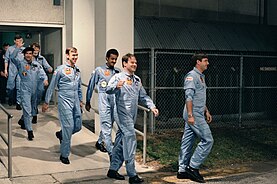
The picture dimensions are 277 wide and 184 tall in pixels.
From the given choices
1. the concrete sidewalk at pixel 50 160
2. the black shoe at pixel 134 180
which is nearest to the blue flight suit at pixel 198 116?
the black shoe at pixel 134 180

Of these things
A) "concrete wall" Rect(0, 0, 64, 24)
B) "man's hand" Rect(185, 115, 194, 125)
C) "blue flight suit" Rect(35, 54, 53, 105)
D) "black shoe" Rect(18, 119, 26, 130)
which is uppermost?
"concrete wall" Rect(0, 0, 64, 24)

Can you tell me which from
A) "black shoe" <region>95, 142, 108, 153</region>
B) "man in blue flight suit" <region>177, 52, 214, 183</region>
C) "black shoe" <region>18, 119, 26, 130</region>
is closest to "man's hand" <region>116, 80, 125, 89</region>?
"man in blue flight suit" <region>177, 52, 214, 183</region>

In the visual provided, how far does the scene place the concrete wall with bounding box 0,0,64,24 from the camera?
11805mm

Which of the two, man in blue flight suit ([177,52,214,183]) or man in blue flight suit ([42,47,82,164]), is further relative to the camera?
man in blue flight suit ([42,47,82,164])

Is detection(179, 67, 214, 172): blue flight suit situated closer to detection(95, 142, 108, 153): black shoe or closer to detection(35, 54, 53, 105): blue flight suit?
detection(95, 142, 108, 153): black shoe

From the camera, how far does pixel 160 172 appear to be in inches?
282

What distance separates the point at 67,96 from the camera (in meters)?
7.09

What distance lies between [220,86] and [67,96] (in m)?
7.01

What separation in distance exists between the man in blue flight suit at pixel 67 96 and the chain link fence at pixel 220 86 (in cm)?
329

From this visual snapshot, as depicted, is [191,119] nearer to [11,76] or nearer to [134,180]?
[134,180]

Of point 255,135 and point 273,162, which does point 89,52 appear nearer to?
point 255,135

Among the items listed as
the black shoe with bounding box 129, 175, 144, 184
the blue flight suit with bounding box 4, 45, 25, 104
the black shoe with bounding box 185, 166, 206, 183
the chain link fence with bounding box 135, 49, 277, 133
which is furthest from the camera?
the chain link fence with bounding box 135, 49, 277, 133

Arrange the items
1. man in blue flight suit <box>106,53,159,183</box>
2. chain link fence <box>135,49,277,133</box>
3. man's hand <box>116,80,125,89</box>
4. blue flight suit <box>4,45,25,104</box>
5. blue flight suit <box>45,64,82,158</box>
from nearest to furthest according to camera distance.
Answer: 1. man's hand <box>116,80,125,89</box>
2. man in blue flight suit <box>106,53,159,183</box>
3. blue flight suit <box>45,64,82,158</box>
4. blue flight suit <box>4,45,25,104</box>
5. chain link fence <box>135,49,277,133</box>

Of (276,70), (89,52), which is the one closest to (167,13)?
(89,52)
